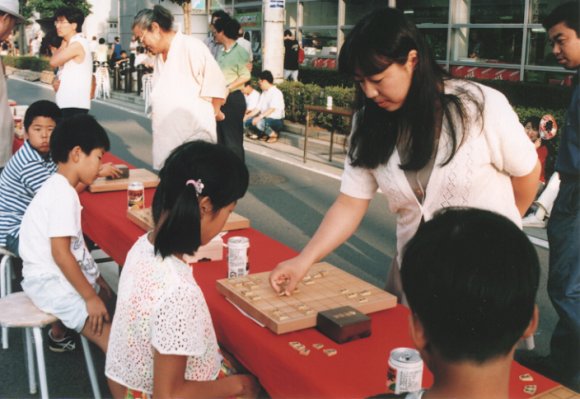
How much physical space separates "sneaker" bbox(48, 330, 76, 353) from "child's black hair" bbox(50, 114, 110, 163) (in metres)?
1.17

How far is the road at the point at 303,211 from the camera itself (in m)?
5.15

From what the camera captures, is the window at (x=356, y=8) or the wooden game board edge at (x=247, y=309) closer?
the wooden game board edge at (x=247, y=309)

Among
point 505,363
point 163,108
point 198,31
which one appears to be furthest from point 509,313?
point 198,31

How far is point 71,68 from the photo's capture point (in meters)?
6.27

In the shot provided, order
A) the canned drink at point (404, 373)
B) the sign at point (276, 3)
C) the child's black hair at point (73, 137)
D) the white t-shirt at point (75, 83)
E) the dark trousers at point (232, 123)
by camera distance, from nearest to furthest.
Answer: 1. the canned drink at point (404, 373)
2. the child's black hair at point (73, 137)
3. the white t-shirt at point (75, 83)
4. the dark trousers at point (232, 123)
5. the sign at point (276, 3)

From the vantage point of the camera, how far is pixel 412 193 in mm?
2270

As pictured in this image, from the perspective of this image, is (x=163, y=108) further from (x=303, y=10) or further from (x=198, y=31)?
(x=198, y=31)

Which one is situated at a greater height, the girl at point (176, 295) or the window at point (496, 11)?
the window at point (496, 11)

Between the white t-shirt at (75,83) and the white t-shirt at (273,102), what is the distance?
533 centimetres

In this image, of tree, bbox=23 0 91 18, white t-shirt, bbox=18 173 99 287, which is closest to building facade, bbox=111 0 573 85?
white t-shirt, bbox=18 173 99 287

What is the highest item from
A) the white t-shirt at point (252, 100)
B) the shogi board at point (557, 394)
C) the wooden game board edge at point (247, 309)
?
the white t-shirt at point (252, 100)

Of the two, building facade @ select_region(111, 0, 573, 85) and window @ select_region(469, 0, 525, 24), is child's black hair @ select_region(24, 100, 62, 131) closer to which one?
building facade @ select_region(111, 0, 573, 85)

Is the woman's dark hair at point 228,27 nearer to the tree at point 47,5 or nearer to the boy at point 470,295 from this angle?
the boy at point 470,295

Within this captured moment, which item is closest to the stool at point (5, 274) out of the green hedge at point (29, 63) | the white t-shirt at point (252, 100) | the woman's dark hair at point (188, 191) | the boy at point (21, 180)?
the boy at point (21, 180)
